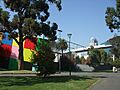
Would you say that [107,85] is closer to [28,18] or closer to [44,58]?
[44,58]

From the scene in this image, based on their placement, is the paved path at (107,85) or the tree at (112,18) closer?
the paved path at (107,85)

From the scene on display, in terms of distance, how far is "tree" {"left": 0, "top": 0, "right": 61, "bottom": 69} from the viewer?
53.2m

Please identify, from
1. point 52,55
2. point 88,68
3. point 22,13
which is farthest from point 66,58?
point 52,55

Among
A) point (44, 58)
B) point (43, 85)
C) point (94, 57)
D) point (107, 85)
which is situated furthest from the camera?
point (94, 57)

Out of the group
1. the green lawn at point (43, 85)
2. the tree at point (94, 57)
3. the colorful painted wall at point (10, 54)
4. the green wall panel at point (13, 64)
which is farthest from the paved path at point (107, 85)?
the tree at point (94, 57)

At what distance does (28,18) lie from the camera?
53000 millimetres

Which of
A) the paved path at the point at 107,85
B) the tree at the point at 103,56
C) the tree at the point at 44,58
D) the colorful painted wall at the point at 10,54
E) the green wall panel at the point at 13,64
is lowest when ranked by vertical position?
the paved path at the point at 107,85

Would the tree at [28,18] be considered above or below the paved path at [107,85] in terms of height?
above

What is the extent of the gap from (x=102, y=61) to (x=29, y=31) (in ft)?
222

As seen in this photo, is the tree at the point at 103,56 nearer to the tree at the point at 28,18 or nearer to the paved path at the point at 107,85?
the tree at the point at 28,18

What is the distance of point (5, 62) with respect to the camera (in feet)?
239

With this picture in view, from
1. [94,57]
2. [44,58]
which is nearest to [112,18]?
[44,58]

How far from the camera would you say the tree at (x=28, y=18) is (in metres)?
53.2

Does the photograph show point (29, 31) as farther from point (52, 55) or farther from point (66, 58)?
point (66, 58)
